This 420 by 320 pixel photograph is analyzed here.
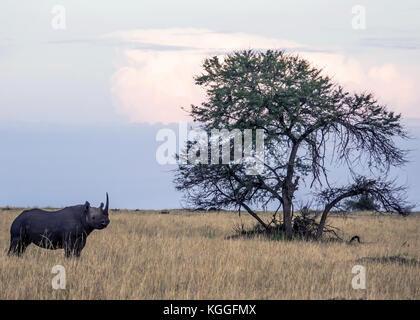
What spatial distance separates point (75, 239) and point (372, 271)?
7.42 m

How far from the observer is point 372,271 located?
504 inches

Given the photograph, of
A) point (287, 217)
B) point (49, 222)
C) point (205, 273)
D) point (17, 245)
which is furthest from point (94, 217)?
point (287, 217)
